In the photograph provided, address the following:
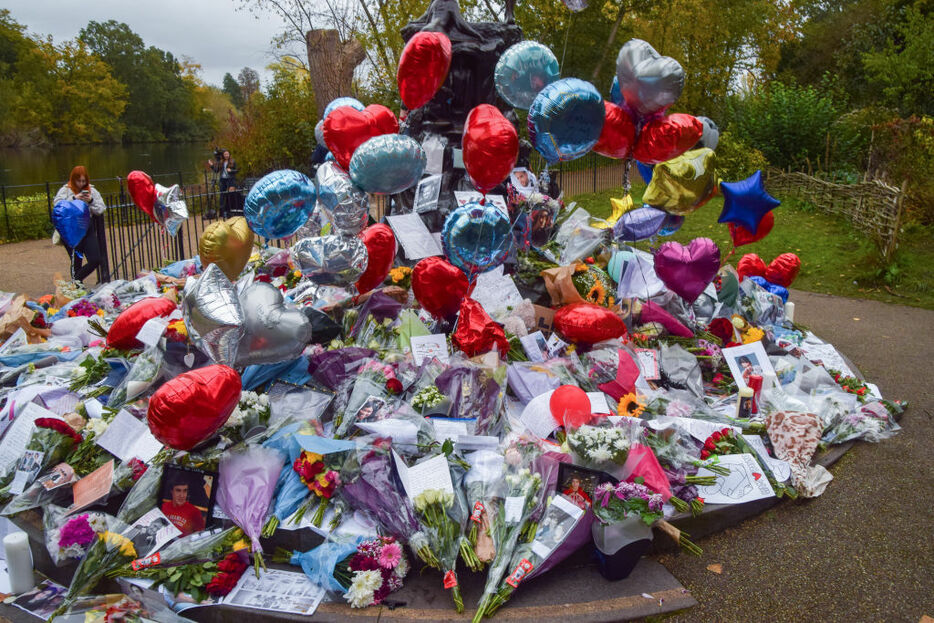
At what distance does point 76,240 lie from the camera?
7066mm

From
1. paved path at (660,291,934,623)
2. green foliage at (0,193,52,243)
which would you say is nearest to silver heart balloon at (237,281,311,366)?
paved path at (660,291,934,623)

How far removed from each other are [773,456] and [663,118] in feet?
8.00

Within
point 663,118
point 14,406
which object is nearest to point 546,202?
point 663,118

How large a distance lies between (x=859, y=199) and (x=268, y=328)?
10378 millimetres

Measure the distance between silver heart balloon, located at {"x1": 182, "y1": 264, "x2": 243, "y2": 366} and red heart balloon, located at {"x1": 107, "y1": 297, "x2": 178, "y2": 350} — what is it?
3.66 feet

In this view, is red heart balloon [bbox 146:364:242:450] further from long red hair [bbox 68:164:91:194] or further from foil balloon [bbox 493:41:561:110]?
long red hair [bbox 68:164:91:194]

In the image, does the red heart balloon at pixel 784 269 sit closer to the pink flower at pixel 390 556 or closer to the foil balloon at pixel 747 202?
the foil balloon at pixel 747 202

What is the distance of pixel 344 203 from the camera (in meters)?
4.46

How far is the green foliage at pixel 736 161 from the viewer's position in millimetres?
13742

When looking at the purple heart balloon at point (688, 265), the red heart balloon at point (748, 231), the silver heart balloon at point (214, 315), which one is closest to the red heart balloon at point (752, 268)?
the red heart balloon at point (748, 231)

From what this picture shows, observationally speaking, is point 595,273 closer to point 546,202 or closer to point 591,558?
point 546,202

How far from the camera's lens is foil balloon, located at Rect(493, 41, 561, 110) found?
4684 millimetres

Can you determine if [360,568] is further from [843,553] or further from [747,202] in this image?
[747,202]

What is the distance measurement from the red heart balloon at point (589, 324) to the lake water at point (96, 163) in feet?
64.6
